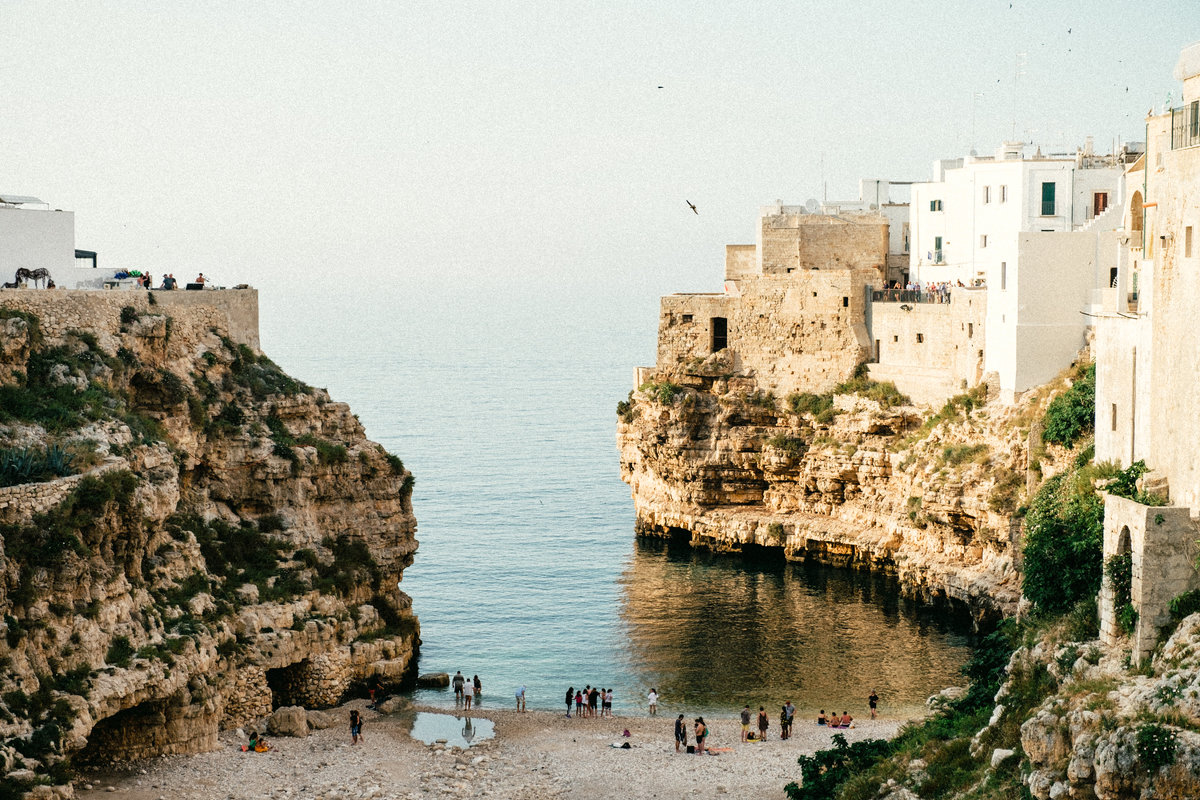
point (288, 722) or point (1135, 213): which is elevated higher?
point (1135, 213)

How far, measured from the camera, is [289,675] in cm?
4059

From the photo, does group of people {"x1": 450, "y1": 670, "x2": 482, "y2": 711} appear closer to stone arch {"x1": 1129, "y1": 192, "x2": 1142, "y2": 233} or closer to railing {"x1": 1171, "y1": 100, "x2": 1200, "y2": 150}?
stone arch {"x1": 1129, "y1": 192, "x2": 1142, "y2": 233}

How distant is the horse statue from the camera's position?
136ft

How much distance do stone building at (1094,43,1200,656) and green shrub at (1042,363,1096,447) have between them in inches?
393

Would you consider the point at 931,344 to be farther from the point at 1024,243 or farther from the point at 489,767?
the point at 489,767

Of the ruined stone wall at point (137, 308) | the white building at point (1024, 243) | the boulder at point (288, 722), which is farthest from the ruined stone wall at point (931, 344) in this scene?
the boulder at point (288, 722)

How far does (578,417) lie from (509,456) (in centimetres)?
2748

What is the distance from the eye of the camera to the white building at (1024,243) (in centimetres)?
4906

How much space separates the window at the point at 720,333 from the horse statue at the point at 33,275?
3073cm

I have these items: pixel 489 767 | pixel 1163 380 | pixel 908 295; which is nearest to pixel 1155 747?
pixel 1163 380

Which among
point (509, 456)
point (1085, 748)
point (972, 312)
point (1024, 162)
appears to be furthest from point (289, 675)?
point (509, 456)

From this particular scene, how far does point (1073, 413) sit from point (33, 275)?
28091mm

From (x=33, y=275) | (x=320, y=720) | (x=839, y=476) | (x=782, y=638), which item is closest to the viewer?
(x=320, y=720)

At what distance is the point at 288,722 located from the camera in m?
38.5
